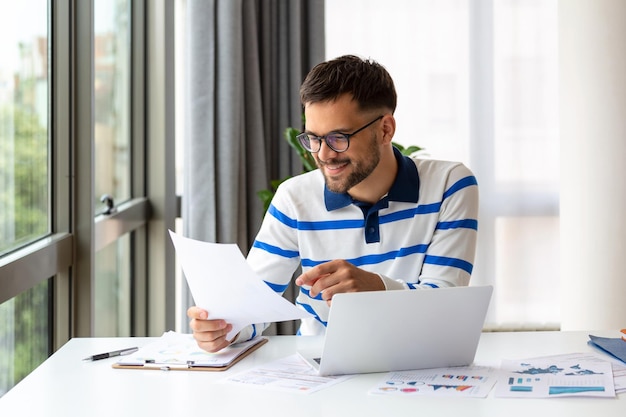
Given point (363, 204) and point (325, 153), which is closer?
point (325, 153)

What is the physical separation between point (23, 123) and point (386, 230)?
981mm

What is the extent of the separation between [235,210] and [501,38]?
5.50 feet

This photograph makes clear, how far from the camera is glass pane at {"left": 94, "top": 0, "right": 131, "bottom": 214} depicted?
9.20 ft

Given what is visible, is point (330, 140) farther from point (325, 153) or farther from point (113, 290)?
point (113, 290)

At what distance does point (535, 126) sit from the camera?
160 inches

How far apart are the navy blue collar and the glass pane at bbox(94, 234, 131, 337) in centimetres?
117

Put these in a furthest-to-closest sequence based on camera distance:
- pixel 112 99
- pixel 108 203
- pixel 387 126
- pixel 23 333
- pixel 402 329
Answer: pixel 112 99
pixel 108 203
pixel 23 333
pixel 387 126
pixel 402 329

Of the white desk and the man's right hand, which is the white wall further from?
the man's right hand

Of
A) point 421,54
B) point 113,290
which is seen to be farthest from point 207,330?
point 421,54

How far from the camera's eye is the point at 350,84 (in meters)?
1.90

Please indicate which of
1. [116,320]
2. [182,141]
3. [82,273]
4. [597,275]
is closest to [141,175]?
[182,141]

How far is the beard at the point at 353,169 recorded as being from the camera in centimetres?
190

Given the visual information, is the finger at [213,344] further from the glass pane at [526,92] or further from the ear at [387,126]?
the glass pane at [526,92]

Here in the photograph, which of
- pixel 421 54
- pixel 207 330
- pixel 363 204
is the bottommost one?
pixel 207 330
